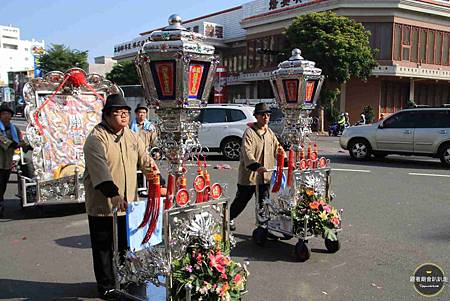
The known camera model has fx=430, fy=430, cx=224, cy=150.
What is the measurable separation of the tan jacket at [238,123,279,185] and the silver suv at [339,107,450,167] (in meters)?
8.50

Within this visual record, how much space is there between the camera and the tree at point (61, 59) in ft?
141

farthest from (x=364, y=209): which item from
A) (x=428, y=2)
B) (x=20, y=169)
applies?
(x=428, y=2)

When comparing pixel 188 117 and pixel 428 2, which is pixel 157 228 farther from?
pixel 428 2

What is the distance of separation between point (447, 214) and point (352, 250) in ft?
8.47

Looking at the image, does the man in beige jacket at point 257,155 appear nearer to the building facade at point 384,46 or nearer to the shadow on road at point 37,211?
the shadow on road at point 37,211

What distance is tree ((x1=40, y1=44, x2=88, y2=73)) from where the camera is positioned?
42.8 metres

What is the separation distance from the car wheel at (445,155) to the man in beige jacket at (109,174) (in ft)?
35.0

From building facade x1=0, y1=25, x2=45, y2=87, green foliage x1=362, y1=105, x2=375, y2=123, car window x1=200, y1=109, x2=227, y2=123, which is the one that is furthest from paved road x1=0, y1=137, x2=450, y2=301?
building facade x1=0, y1=25, x2=45, y2=87

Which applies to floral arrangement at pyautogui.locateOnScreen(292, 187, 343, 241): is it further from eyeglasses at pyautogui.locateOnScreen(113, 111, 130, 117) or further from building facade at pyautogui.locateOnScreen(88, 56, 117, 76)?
building facade at pyautogui.locateOnScreen(88, 56, 117, 76)

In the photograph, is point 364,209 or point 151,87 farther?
point 364,209

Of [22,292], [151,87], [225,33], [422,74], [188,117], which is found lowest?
[22,292]

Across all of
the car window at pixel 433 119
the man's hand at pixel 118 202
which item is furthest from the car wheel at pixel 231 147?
the man's hand at pixel 118 202

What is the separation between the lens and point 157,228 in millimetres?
3588

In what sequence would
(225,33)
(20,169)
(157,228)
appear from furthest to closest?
(225,33), (20,169), (157,228)
